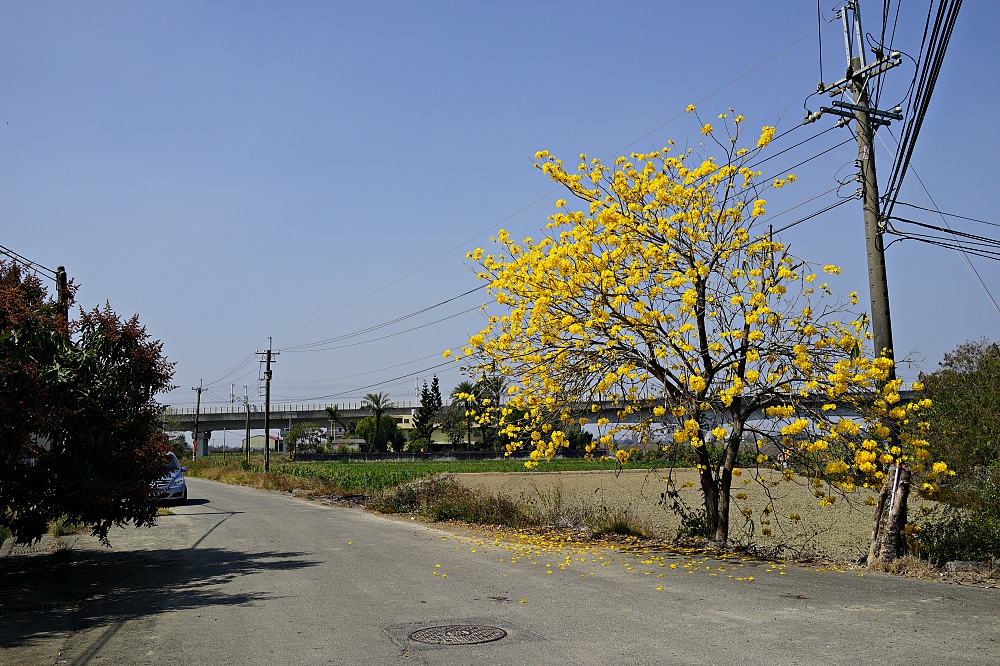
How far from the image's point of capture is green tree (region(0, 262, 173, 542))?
9570mm

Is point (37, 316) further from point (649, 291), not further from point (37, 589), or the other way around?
point (649, 291)

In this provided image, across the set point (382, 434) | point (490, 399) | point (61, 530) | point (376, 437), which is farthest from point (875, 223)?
point (382, 434)

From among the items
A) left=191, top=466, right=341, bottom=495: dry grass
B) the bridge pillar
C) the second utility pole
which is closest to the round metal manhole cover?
the second utility pole

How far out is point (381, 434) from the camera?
10281 centimetres

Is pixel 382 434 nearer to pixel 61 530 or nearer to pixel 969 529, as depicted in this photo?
Result: pixel 61 530

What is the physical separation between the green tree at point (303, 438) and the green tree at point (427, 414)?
15339 mm

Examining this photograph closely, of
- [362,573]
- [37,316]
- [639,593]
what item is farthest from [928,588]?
[37,316]

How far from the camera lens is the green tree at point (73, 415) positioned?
377 inches

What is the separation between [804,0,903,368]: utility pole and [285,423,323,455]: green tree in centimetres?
9556

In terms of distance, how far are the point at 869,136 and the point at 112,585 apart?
13.1 metres

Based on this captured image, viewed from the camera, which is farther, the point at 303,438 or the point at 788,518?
the point at 303,438

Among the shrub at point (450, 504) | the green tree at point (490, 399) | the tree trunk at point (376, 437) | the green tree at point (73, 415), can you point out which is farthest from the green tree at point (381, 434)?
the green tree at point (73, 415)

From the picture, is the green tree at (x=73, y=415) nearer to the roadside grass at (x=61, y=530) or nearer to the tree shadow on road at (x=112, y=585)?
the tree shadow on road at (x=112, y=585)

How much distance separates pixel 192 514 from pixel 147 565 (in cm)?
988
